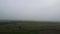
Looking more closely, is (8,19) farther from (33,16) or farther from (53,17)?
(53,17)

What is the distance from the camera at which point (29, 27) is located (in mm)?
1050

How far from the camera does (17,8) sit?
3.45 feet

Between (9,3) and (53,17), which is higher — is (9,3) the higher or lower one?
the higher one

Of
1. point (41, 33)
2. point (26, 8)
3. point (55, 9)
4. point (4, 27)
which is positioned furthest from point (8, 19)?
point (55, 9)

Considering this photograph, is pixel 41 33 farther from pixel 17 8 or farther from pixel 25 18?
pixel 17 8

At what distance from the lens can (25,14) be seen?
1.07m

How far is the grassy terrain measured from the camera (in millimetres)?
1037

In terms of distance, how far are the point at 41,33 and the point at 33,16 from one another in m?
0.19

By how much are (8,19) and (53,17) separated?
1.48 ft

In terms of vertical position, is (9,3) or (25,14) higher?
(9,3)

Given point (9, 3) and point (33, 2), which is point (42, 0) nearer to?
point (33, 2)

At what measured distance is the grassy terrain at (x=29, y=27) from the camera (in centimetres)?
104

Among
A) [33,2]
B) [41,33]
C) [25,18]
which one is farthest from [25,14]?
[41,33]

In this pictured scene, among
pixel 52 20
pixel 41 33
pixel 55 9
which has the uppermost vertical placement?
pixel 55 9
